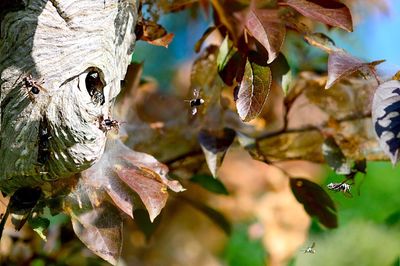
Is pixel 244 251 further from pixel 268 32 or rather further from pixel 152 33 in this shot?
pixel 268 32

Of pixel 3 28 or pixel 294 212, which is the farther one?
pixel 294 212

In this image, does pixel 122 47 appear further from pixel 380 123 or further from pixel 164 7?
pixel 380 123

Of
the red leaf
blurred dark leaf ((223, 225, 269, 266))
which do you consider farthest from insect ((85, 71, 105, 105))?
blurred dark leaf ((223, 225, 269, 266))

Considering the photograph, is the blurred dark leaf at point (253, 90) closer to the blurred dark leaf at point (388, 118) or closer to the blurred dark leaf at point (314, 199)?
the blurred dark leaf at point (388, 118)

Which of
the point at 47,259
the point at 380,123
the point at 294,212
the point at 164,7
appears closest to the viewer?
the point at 380,123

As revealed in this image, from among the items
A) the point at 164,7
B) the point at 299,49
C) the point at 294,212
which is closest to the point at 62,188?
the point at 164,7

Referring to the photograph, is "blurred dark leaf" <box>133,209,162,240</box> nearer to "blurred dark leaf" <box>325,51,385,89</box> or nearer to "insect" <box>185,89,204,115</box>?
"insect" <box>185,89,204,115</box>
